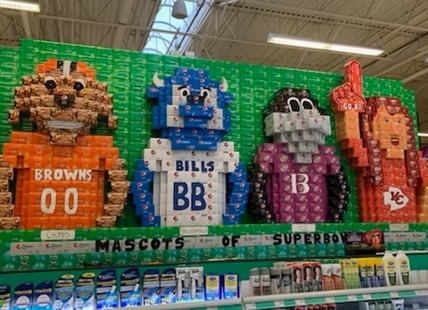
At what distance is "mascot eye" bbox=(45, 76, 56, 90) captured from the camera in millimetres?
4555

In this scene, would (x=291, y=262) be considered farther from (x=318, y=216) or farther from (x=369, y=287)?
(x=318, y=216)

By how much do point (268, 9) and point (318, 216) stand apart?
6681 millimetres

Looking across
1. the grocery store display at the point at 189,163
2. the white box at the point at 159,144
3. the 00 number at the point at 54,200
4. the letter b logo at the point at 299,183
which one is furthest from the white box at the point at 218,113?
the 00 number at the point at 54,200

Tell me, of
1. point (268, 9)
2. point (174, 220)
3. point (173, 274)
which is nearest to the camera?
point (173, 274)

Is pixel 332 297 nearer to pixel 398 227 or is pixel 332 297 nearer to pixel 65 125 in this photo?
pixel 398 227

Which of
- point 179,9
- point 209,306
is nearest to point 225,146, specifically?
point 209,306

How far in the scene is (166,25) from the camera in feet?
42.2

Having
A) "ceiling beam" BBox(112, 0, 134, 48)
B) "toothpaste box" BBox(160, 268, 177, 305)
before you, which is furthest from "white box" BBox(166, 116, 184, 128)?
"ceiling beam" BBox(112, 0, 134, 48)

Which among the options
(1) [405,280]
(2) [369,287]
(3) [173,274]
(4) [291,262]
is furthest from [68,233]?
(1) [405,280]

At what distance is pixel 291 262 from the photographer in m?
3.11

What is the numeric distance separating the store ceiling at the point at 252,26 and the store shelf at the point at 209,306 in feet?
24.1

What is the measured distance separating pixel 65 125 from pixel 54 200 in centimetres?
78

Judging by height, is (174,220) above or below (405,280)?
above

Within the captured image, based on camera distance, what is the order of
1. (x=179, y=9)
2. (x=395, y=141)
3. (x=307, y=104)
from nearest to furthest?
1. (x=307, y=104)
2. (x=395, y=141)
3. (x=179, y=9)
